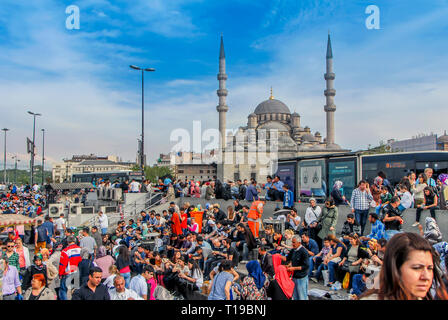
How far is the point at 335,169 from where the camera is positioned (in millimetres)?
11062

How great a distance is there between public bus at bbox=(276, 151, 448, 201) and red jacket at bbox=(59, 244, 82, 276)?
7218 millimetres

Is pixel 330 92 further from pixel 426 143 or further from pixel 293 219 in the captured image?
pixel 293 219

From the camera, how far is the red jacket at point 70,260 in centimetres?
728

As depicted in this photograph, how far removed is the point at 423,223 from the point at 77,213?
55.0 ft

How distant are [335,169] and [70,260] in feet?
24.4

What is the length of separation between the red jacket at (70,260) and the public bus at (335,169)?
7218 mm

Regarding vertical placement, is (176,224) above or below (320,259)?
above

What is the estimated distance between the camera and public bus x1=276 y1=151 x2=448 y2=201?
1064 centimetres

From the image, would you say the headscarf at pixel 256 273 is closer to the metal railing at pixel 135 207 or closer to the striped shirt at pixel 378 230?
the striped shirt at pixel 378 230

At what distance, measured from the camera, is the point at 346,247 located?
7.04 meters

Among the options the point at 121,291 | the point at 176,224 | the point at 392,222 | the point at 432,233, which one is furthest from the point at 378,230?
the point at 176,224

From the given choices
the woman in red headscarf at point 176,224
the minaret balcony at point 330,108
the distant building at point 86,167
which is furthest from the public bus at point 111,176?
the distant building at point 86,167

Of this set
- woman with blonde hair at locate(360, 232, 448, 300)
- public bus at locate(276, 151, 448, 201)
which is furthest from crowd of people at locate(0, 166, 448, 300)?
woman with blonde hair at locate(360, 232, 448, 300)

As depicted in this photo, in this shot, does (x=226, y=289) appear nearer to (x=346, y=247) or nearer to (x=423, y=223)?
(x=346, y=247)
